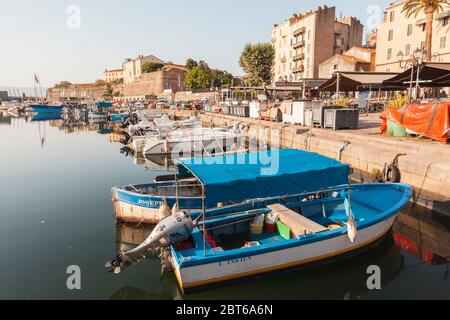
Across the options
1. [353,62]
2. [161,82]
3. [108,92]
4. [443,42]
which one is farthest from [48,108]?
[443,42]

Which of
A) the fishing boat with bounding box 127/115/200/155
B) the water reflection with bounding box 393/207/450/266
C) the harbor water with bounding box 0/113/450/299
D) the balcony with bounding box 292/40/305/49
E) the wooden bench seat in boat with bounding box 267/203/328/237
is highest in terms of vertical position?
the balcony with bounding box 292/40/305/49

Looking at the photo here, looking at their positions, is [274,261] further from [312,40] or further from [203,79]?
[203,79]

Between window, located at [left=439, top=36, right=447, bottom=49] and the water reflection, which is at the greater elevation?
window, located at [left=439, top=36, right=447, bottom=49]

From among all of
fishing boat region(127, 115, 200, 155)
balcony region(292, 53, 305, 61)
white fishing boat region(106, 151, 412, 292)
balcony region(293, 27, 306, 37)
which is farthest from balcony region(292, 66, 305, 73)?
white fishing boat region(106, 151, 412, 292)

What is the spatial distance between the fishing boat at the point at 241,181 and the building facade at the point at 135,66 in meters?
140

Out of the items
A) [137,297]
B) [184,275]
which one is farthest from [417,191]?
[137,297]

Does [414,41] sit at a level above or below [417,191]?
above

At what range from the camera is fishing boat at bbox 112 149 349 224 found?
8.10m

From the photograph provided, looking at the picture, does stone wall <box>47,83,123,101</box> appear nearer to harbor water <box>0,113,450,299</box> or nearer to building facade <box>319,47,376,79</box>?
building facade <box>319,47,376,79</box>

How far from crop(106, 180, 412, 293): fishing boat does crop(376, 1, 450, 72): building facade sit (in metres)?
35.7

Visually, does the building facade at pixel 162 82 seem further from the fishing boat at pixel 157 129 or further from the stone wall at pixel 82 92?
the fishing boat at pixel 157 129

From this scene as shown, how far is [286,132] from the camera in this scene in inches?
958
